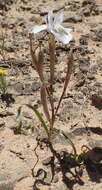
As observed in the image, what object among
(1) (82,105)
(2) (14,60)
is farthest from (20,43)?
(1) (82,105)

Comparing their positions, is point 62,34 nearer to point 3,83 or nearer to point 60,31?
point 60,31

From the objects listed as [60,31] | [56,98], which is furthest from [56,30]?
[56,98]

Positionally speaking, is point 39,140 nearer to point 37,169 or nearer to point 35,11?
point 37,169

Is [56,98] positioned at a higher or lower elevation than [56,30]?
lower

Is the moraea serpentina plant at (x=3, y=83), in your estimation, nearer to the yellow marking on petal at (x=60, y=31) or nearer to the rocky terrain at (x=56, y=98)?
the rocky terrain at (x=56, y=98)

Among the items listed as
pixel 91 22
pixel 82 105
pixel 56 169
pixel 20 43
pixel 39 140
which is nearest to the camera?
pixel 56 169

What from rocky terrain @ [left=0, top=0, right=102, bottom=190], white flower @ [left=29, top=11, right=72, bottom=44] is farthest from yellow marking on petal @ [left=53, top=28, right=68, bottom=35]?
rocky terrain @ [left=0, top=0, right=102, bottom=190]

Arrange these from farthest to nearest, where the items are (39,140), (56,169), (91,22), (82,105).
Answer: (91,22)
(82,105)
(39,140)
(56,169)

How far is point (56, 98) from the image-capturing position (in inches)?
132

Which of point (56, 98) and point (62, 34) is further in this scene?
point (56, 98)

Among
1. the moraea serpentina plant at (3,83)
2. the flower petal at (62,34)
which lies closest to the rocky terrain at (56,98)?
the moraea serpentina plant at (3,83)

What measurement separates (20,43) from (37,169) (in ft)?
5.42

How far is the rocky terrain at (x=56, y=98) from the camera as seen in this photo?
2670 millimetres

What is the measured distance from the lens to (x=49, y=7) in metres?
4.79
